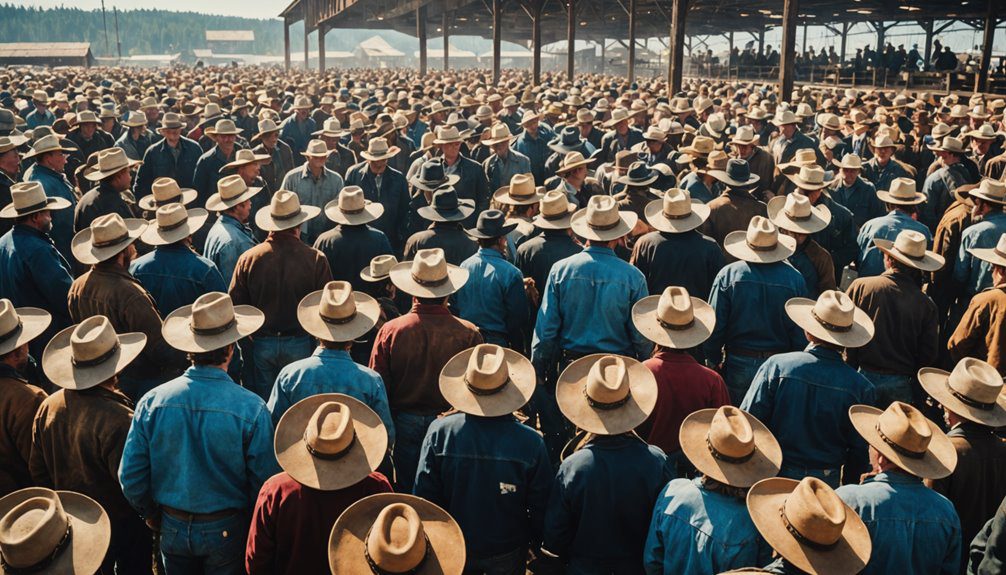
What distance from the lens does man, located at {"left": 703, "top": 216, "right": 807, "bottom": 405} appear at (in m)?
5.54

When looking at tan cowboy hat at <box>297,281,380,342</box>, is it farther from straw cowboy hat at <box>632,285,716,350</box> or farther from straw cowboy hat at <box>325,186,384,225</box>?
straw cowboy hat at <box>325,186,384,225</box>

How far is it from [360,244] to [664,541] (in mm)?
4254

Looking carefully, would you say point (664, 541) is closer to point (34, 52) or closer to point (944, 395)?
point (944, 395)

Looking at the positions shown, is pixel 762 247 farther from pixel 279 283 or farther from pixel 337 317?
pixel 279 283

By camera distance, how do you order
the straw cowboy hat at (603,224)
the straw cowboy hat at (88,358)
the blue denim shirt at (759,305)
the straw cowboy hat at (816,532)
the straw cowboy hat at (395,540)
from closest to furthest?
the straw cowboy hat at (395,540) → the straw cowboy hat at (816,532) → the straw cowboy hat at (88,358) → the blue denim shirt at (759,305) → the straw cowboy hat at (603,224)

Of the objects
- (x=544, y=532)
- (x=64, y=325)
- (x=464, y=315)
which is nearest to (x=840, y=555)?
(x=544, y=532)

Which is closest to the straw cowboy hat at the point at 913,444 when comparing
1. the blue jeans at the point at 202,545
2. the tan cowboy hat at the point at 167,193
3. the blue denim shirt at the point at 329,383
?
the blue denim shirt at the point at 329,383

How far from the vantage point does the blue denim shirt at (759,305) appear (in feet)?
18.1

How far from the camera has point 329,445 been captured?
318 cm

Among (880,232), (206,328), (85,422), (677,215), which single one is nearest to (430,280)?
(206,328)

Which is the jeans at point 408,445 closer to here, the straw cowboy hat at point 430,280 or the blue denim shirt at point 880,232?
the straw cowboy hat at point 430,280

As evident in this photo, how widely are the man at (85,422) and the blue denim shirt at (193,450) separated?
0.29 metres

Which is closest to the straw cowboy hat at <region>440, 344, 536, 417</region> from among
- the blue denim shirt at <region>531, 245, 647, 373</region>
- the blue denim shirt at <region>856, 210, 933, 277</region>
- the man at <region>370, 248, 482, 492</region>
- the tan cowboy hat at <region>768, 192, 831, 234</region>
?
the man at <region>370, 248, 482, 492</region>

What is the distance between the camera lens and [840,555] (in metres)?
2.83
